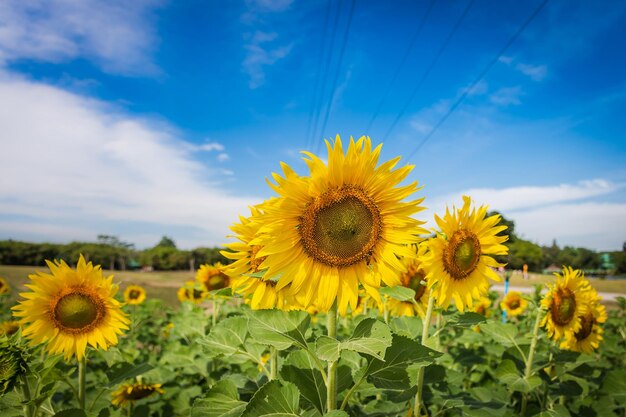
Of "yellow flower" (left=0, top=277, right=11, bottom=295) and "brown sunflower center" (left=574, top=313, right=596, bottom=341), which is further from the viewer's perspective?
A: "yellow flower" (left=0, top=277, right=11, bottom=295)

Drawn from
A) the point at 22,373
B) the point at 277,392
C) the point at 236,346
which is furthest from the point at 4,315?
the point at 277,392

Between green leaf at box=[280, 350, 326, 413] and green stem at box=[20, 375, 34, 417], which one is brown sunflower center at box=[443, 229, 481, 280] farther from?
green stem at box=[20, 375, 34, 417]

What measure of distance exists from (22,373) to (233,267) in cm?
118

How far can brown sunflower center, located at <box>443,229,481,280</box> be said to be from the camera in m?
2.37

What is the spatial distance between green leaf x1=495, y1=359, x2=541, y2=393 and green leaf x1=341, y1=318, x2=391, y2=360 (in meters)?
1.75

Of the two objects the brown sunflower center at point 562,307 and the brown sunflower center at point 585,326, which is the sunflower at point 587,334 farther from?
the brown sunflower center at point 562,307

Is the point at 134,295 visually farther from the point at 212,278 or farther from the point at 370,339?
the point at 370,339

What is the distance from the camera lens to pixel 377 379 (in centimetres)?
169

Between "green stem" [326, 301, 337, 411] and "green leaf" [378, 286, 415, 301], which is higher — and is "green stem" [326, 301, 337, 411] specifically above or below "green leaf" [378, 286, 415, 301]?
below

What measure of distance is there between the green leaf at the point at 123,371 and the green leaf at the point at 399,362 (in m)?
1.65

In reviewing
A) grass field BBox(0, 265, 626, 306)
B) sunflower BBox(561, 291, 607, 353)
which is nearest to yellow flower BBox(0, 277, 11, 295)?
grass field BBox(0, 265, 626, 306)

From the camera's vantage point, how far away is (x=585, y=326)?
347 cm

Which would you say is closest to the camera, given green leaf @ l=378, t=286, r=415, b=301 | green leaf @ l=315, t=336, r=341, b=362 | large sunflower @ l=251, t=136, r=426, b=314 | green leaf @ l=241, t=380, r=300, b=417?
green leaf @ l=315, t=336, r=341, b=362

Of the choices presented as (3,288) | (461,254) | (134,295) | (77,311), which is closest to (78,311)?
(77,311)
